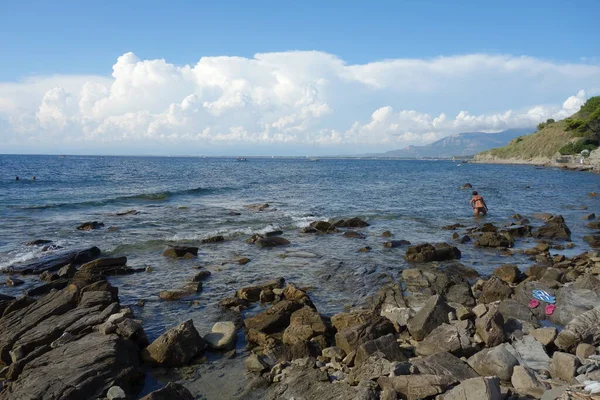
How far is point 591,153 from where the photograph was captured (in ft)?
330

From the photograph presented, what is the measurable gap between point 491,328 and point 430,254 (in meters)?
10.2

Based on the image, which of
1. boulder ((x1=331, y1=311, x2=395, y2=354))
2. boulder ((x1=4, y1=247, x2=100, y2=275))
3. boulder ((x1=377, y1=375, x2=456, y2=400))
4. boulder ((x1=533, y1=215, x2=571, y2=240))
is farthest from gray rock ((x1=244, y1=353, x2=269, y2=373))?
boulder ((x1=533, y1=215, x2=571, y2=240))

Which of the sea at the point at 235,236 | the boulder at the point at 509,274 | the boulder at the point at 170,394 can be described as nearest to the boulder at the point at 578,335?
the sea at the point at 235,236

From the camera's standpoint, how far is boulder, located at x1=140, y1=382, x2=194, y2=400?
8117 mm

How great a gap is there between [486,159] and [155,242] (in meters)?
178

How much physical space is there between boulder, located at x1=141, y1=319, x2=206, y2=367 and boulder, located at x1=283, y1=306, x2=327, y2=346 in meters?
2.44

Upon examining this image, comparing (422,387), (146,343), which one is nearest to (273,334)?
(146,343)

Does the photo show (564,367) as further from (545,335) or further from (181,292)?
(181,292)

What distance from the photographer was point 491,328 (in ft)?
35.3

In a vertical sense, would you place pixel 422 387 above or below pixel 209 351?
above

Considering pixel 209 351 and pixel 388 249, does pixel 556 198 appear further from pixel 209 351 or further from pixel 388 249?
pixel 209 351

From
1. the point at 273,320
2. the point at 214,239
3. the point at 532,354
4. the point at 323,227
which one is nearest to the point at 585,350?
the point at 532,354

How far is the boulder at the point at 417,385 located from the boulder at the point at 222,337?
4.58 metres

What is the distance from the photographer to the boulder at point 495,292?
1443cm
